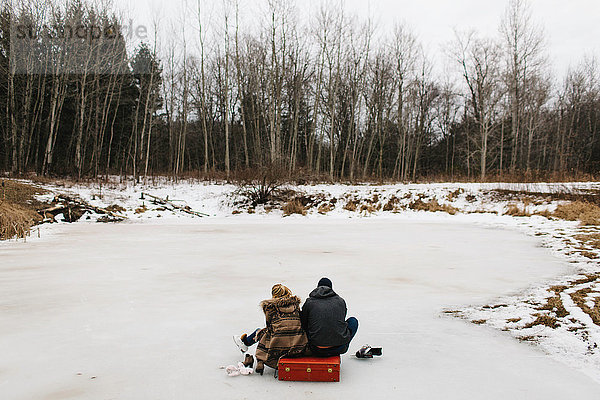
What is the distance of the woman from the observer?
323cm

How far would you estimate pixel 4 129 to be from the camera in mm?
26703

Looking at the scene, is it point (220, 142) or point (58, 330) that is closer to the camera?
point (58, 330)

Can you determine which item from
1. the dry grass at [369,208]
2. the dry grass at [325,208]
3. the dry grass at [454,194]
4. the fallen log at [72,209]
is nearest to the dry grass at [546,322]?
the dry grass at [369,208]

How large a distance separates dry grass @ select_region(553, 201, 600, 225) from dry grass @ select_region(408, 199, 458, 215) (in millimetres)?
3981

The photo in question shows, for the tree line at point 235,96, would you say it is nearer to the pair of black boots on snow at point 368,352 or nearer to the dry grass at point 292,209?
the dry grass at point 292,209

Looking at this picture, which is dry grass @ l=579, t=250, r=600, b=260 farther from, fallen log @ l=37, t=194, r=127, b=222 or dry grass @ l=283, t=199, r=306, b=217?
fallen log @ l=37, t=194, r=127, b=222

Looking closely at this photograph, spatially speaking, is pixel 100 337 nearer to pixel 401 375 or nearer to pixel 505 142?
pixel 401 375

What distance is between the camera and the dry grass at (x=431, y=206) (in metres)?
17.7

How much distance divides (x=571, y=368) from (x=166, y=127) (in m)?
43.3

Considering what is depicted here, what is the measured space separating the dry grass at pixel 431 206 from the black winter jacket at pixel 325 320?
49.9 feet

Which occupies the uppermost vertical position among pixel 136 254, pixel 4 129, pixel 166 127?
pixel 166 127

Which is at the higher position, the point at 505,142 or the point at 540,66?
the point at 540,66

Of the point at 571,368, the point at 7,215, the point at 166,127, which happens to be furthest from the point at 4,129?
the point at 571,368

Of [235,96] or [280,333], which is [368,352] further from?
[235,96]
